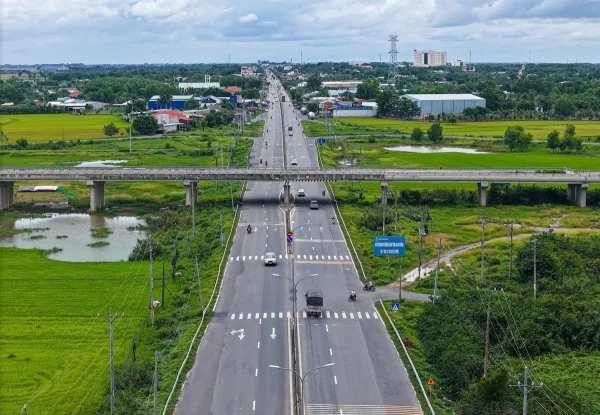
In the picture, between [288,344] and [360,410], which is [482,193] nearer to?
[288,344]

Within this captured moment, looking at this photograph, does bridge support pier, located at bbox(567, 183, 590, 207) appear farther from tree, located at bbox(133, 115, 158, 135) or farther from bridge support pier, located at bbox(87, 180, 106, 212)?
tree, located at bbox(133, 115, 158, 135)

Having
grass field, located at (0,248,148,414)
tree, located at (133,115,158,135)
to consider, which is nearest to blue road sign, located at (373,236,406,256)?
grass field, located at (0,248,148,414)

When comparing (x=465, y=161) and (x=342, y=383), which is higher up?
(x=465, y=161)

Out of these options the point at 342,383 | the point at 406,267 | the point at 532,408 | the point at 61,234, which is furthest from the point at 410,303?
the point at 61,234

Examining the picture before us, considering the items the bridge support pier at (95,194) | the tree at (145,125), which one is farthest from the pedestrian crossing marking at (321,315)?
the tree at (145,125)

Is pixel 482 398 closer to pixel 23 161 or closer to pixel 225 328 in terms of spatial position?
pixel 225 328
